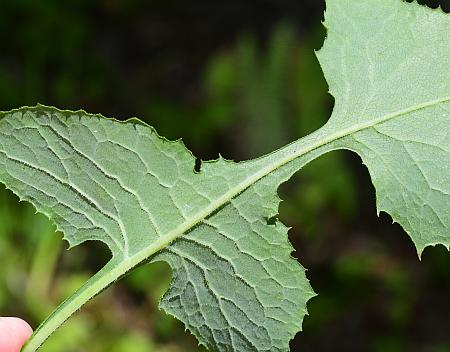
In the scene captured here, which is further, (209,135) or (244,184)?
(209,135)

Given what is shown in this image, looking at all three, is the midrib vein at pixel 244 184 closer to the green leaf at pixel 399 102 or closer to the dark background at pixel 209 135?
the green leaf at pixel 399 102

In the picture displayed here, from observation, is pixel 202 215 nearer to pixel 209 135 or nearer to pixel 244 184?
pixel 244 184

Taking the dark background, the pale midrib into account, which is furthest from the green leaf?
the dark background

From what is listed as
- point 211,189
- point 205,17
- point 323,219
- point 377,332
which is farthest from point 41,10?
point 211,189

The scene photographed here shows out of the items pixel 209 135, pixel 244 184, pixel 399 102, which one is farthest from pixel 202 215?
pixel 209 135

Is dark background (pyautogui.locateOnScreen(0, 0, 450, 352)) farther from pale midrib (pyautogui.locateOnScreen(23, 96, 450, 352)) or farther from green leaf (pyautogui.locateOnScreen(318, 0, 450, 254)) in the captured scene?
green leaf (pyautogui.locateOnScreen(318, 0, 450, 254))

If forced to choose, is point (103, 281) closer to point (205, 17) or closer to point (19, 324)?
point (19, 324)

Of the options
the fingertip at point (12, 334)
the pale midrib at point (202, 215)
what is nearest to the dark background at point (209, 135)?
the fingertip at point (12, 334)
